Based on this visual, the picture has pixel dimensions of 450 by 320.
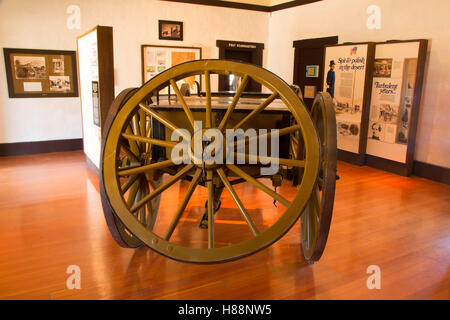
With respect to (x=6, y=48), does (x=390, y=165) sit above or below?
below

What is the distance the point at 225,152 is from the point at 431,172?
3699mm

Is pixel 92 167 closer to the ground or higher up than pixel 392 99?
closer to the ground

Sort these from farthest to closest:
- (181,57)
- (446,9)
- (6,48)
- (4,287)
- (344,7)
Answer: (181,57), (344,7), (6,48), (446,9), (4,287)

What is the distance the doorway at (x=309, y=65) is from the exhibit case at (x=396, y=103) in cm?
155

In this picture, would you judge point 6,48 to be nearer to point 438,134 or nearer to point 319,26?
point 319,26

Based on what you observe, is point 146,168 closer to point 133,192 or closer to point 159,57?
point 133,192

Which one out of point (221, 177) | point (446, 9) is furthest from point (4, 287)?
point (446, 9)

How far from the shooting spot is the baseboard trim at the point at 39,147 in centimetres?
548

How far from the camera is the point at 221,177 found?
1.70 m

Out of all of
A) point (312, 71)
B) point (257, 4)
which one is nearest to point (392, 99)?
point (312, 71)

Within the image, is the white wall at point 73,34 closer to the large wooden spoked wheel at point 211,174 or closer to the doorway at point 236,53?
the doorway at point 236,53

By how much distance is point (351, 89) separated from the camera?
514cm

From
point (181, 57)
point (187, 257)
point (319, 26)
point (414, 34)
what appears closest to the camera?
point (187, 257)

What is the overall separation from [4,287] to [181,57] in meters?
5.28
